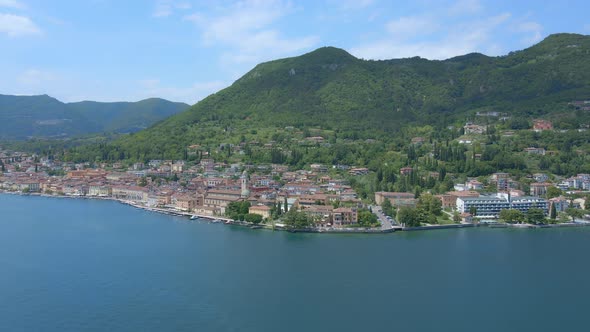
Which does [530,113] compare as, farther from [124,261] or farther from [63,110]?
[63,110]

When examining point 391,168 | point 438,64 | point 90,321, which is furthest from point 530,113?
point 90,321

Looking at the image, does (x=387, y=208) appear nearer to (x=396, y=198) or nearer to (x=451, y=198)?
(x=396, y=198)

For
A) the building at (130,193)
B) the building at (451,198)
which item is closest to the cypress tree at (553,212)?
the building at (451,198)

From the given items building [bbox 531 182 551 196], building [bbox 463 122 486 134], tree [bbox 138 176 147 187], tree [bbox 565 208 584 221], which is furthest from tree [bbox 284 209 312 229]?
building [bbox 463 122 486 134]

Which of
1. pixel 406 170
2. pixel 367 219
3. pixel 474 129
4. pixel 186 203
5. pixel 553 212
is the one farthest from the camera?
pixel 474 129

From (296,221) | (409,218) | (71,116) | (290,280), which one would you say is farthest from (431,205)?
(71,116)

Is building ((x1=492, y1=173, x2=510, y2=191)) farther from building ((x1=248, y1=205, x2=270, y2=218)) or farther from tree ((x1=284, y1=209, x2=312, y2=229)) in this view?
building ((x1=248, y1=205, x2=270, y2=218))
